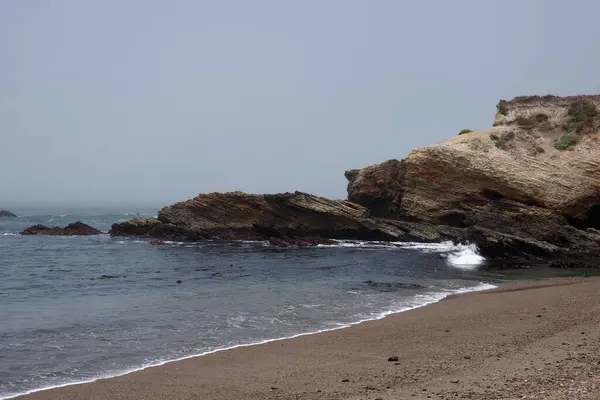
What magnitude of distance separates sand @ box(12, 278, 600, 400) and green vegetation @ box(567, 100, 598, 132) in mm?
26207

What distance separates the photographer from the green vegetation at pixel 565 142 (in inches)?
1362

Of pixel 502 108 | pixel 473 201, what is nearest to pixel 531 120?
pixel 502 108

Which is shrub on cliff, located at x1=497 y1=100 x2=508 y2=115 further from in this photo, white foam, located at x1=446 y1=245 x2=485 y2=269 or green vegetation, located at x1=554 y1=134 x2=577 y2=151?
white foam, located at x1=446 y1=245 x2=485 y2=269

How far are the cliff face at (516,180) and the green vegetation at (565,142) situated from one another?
0.19 feet

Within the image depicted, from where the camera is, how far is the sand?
6.96 metres

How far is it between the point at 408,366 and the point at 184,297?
1034 cm

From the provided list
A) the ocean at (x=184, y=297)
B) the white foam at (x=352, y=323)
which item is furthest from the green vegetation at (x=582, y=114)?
the white foam at (x=352, y=323)

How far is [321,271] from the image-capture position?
81.1ft

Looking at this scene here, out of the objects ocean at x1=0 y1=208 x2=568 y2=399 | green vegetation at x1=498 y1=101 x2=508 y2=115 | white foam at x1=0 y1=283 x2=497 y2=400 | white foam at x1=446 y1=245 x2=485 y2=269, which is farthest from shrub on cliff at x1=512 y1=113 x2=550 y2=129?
white foam at x1=0 y1=283 x2=497 y2=400

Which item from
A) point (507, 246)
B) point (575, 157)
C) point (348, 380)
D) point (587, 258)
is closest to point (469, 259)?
point (507, 246)

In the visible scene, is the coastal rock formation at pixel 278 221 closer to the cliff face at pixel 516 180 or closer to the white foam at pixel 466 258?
the cliff face at pixel 516 180

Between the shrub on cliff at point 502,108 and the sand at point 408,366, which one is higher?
the shrub on cliff at point 502,108

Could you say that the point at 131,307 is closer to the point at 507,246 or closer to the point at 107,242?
the point at 507,246

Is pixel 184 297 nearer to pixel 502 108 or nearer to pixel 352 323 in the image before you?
pixel 352 323
